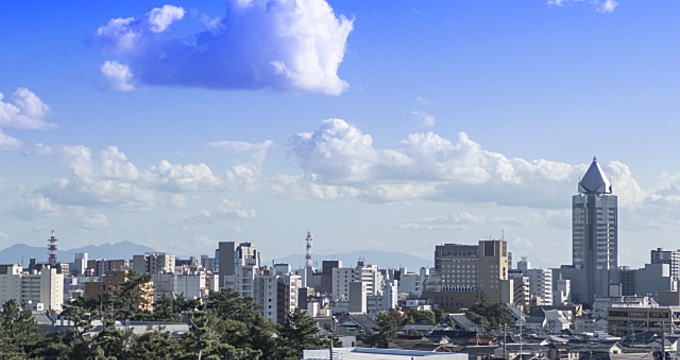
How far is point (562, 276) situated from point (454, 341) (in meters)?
77.3

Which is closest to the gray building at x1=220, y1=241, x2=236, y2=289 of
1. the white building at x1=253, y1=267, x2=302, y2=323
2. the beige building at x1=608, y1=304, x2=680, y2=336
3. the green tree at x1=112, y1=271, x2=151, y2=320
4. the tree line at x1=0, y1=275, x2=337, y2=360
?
the white building at x1=253, y1=267, x2=302, y2=323

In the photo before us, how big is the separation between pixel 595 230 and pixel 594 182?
17.0 ft

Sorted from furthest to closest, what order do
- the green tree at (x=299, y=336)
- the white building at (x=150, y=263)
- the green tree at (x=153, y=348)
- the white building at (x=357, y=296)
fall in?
the white building at (x=150, y=263)
the white building at (x=357, y=296)
the green tree at (x=299, y=336)
the green tree at (x=153, y=348)

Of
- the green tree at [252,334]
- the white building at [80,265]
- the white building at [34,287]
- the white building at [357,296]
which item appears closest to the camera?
the green tree at [252,334]

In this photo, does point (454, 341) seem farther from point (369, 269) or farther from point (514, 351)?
point (369, 269)

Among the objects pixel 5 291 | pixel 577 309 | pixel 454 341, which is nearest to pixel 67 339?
pixel 454 341

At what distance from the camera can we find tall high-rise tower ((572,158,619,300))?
132125mm

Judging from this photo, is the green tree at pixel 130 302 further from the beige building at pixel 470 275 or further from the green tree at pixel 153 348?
the beige building at pixel 470 275

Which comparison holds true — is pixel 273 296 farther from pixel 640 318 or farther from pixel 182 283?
pixel 640 318

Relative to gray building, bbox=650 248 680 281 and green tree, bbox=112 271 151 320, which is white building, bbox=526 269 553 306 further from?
green tree, bbox=112 271 151 320

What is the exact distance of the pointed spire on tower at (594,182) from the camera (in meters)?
134

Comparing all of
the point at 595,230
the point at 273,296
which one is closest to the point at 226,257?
the point at 273,296

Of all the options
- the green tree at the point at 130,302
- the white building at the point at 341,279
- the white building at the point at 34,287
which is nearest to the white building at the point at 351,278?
the white building at the point at 341,279

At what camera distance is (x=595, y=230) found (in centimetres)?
13312
